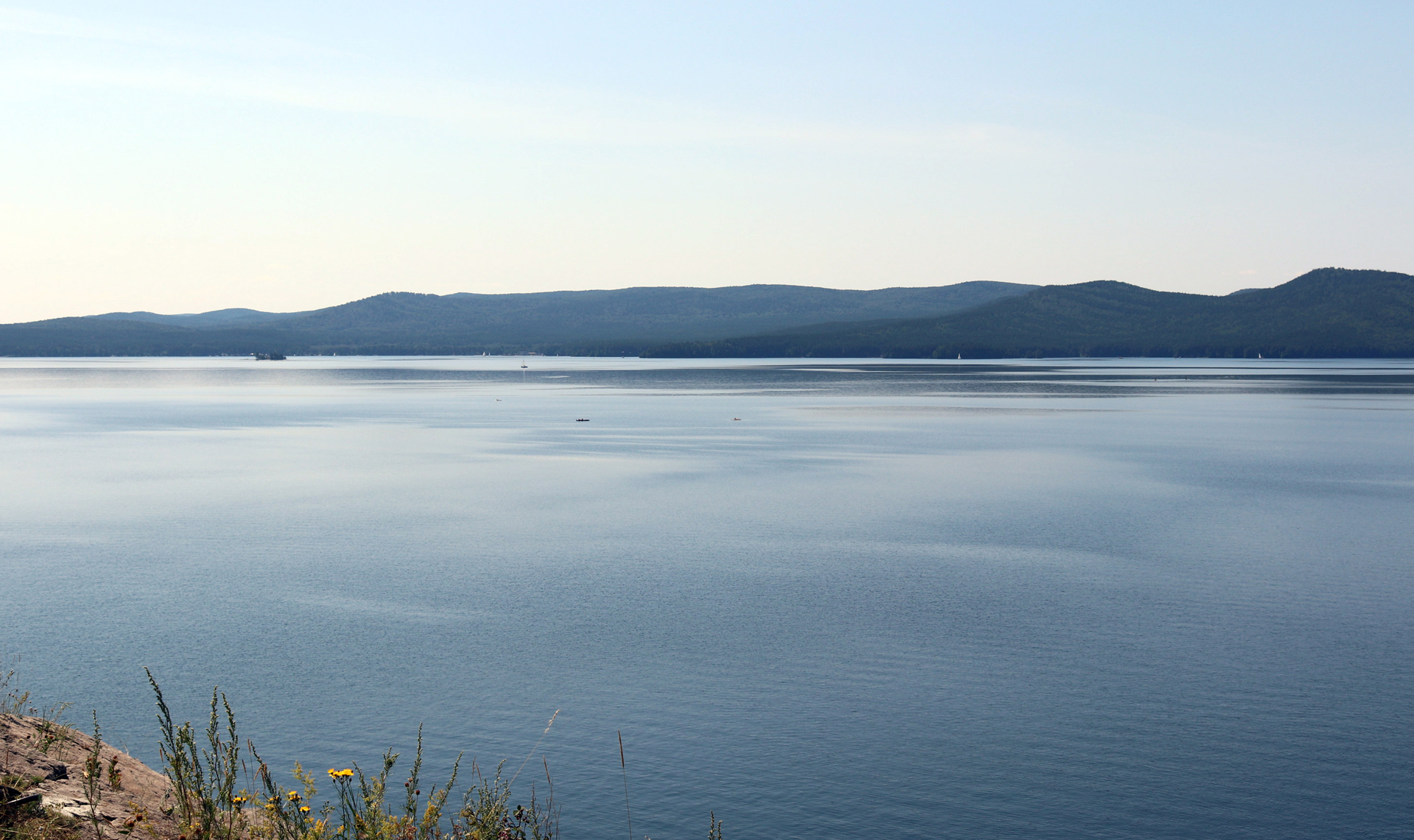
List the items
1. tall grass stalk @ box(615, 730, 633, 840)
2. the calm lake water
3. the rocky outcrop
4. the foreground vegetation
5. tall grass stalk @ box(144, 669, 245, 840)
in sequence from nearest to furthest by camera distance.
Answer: tall grass stalk @ box(144, 669, 245, 840) < the foreground vegetation < the rocky outcrop < tall grass stalk @ box(615, 730, 633, 840) < the calm lake water

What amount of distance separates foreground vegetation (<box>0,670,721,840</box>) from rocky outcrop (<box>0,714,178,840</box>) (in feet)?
0.06

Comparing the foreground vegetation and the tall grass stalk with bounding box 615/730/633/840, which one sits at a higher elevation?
the foreground vegetation

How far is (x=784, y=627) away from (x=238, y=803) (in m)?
9.79

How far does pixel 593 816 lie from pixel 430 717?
3.18m

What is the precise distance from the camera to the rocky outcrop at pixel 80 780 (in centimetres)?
921

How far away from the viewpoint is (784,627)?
56.5ft

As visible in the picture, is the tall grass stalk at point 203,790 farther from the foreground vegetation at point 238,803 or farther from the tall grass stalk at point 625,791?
the tall grass stalk at point 625,791

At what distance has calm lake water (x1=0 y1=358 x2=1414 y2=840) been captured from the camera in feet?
37.6

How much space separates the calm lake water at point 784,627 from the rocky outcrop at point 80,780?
1.28 m

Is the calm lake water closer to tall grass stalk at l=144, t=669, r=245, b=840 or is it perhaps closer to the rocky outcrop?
the rocky outcrop

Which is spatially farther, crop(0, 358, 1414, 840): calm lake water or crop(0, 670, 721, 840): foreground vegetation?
crop(0, 358, 1414, 840): calm lake water

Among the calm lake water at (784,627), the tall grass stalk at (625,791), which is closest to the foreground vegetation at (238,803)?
the calm lake water at (784,627)

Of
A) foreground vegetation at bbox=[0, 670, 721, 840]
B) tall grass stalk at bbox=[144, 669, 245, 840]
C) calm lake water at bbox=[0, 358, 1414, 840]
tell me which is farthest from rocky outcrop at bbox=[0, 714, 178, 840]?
calm lake water at bbox=[0, 358, 1414, 840]

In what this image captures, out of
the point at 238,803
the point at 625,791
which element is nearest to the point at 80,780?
the point at 238,803
